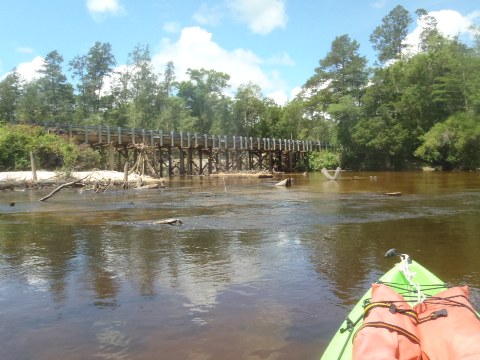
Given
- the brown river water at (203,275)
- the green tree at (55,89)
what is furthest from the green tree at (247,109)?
the brown river water at (203,275)

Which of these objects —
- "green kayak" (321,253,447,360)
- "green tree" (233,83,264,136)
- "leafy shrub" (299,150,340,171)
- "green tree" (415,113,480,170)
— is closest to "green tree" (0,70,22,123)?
"green tree" (233,83,264,136)

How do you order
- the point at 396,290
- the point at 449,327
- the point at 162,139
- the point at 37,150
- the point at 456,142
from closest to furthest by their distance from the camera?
the point at 449,327, the point at 396,290, the point at 37,150, the point at 162,139, the point at 456,142

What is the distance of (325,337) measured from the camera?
498cm

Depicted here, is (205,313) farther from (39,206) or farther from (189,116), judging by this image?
(189,116)

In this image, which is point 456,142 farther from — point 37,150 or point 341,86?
point 37,150

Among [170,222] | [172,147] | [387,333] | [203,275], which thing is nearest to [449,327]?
[387,333]

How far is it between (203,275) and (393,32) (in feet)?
247

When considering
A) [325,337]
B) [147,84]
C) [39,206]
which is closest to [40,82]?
[147,84]

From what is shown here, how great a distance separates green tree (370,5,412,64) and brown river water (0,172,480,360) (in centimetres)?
6389

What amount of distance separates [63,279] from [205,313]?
3.10 m

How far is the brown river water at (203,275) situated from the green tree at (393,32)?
210 feet

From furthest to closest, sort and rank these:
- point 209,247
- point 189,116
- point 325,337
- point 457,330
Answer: point 189,116 < point 209,247 < point 325,337 < point 457,330

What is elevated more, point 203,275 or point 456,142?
point 456,142

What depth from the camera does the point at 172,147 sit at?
47438 millimetres
